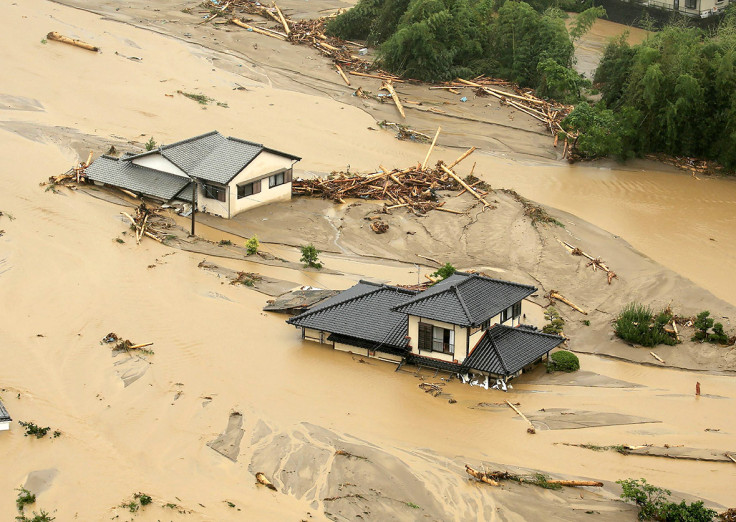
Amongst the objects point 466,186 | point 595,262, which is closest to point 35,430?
point 595,262

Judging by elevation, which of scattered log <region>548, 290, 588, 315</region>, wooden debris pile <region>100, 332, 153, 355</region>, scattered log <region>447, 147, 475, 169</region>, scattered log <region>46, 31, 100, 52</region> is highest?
scattered log <region>46, 31, 100, 52</region>

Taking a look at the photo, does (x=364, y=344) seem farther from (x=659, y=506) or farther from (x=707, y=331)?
(x=707, y=331)

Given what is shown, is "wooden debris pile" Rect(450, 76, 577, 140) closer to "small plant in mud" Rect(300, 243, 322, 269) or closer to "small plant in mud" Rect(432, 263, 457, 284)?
"small plant in mud" Rect(432, 263, 457, 284)

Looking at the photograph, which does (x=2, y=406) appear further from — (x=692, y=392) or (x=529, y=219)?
(x=529, y=219)

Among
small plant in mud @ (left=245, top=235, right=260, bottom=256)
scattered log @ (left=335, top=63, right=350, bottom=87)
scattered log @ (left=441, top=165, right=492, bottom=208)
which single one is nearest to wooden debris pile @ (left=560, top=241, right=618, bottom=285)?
scattered log @ (left=441, top=165, right=492, bottom=208)

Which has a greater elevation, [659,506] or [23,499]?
[659,506]

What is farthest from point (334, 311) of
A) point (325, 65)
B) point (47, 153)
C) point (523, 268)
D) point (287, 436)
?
point (325, 65)

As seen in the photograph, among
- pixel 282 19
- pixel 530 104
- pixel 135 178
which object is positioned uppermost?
pixel 282 19
